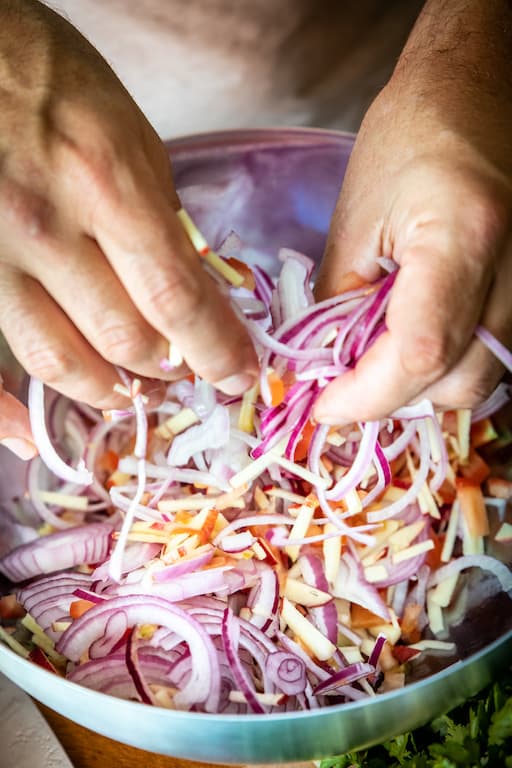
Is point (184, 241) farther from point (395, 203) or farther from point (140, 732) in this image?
point (140, 732)

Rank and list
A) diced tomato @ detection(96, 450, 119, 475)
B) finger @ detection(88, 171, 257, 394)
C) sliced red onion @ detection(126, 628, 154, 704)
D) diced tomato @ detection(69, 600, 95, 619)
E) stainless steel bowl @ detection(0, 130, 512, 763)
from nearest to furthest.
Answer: finger @ detection(88, 171, 257, 394), stainless steel bowl @ detection(0, 130, 512, 763), sliced red onion @ detection(126, 628, 154, 704), diced tomato @ detection(69, 600, 95, 619), diced tomato @ detection(96, 450, 119, 475)

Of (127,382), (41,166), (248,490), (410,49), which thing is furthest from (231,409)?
(410,49)

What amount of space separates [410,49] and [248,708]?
996 millimetres

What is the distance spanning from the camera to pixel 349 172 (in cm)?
110

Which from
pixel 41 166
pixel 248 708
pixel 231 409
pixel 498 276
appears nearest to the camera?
pixel 41 166

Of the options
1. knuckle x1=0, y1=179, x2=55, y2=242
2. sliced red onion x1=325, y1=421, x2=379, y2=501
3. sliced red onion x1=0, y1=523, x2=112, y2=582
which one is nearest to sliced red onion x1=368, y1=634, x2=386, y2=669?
sliced red onion x1=325, y1=421, x2=379, y2=501

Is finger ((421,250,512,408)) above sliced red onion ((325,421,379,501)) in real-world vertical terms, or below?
above

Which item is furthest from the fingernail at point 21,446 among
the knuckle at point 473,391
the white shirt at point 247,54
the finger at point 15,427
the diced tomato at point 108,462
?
the white shirt at point 247,54

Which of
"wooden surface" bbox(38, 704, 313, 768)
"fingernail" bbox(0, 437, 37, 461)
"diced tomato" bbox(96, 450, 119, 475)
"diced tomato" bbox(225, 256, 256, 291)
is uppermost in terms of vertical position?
"diced tomato" bbox(225, 256, 256, 291)

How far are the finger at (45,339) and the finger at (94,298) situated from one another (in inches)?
0.7

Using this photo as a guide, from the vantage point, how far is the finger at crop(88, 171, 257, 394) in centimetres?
72

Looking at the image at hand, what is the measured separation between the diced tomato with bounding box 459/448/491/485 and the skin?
0.26 m

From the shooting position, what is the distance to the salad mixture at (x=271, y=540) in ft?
3.13

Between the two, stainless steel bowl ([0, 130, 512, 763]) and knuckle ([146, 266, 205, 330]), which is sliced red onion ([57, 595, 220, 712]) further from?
knuckle ([146, 266, 205, 330])
